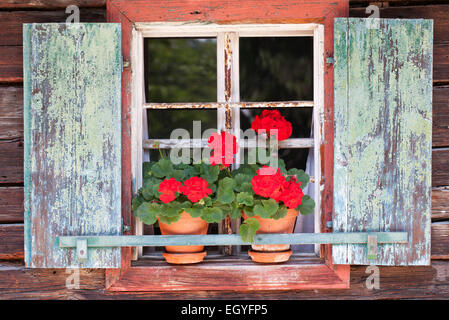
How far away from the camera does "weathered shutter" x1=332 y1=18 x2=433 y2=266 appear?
1.96 metres

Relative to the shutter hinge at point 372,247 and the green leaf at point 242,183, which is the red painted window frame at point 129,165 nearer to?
the shutter hinge at point 372,247

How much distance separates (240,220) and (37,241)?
0.88m

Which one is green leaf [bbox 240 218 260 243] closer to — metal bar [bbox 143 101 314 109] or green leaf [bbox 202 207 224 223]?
green leaf [bbox 202 207 224 223]

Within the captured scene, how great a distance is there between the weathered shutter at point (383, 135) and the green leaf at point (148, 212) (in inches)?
29.1

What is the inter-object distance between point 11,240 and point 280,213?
1.18 m

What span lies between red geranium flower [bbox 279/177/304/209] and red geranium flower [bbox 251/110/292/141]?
12.2 inches

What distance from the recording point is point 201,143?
2.23 m

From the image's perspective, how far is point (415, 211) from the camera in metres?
1.96

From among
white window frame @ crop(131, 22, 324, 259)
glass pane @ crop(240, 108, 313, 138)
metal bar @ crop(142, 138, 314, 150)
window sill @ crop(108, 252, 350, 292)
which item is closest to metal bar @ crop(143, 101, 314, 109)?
white window frame @ crop(131, 22, 324, 259)

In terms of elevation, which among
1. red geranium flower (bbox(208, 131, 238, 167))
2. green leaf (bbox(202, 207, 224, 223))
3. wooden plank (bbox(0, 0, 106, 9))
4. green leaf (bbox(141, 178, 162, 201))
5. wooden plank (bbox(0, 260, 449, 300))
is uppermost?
wooden plank (bbox(0, 0, 106, 9))

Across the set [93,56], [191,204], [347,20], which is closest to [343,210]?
[191,204]

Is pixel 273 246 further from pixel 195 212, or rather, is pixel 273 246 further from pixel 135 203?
pixel 135 203

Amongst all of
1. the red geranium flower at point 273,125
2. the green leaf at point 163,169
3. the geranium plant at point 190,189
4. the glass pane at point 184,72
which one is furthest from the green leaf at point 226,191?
the glass pane at point 184,72
